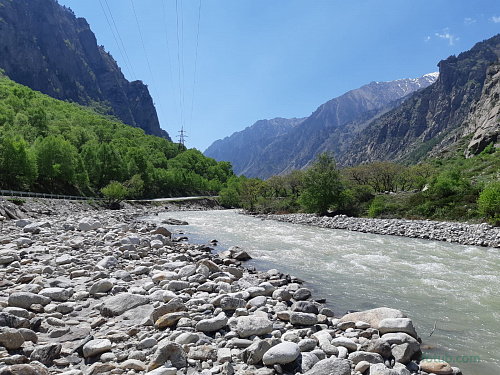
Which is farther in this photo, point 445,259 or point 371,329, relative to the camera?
point 445,259

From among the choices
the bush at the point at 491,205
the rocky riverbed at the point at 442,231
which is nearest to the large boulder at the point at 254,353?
the rocky riverbed at the point at 442,231

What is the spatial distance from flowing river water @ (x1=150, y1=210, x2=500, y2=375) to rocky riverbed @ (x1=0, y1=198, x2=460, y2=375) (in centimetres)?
88

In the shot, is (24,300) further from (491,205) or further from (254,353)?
(491,205)

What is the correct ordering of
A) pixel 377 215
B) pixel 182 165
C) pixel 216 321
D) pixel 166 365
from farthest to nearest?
pixel 182 165 < pixel 377 215 < pixel 216 321 < pixel 166 365

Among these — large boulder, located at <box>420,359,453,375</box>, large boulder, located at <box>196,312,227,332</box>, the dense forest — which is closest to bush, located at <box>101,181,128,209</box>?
the dense forest

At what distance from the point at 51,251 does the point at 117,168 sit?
212 ft

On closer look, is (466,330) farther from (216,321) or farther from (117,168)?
(117,168)

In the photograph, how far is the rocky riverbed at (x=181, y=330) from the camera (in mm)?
3834

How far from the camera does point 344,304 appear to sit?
291 inches

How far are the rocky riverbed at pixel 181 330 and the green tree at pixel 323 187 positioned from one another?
1329 inches

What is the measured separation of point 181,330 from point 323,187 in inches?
1505

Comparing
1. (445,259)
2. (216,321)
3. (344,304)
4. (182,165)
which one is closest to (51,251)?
(216,321)

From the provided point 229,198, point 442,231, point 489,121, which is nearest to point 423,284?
point 442,231

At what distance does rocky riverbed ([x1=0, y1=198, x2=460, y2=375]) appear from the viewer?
383 cm
